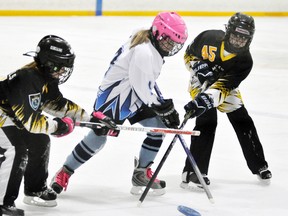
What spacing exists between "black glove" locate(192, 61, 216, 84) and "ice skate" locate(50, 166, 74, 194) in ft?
2.95

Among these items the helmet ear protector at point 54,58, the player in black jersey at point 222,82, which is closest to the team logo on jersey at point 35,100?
the helmet ear protector at point 54,58

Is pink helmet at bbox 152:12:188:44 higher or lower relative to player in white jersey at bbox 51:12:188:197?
higher

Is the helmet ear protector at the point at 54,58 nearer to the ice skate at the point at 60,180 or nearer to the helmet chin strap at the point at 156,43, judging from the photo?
the helmet chin strap at the point at 156,43

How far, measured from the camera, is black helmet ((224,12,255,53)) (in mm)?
4016

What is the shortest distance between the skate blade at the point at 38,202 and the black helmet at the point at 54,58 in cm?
62

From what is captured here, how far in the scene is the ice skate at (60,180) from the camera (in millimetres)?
3873

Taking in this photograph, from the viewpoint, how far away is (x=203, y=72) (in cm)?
421

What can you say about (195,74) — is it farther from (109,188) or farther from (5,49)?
(5,49)

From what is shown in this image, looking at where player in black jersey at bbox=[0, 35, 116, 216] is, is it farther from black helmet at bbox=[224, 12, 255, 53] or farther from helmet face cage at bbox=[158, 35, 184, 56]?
black helmet at bbox=[224, 12, 255, 53]

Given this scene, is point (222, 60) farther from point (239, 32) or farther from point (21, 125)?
point (21, 125)

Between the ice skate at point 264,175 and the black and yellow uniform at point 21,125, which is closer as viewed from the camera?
the black and yellow uniform at point 21,125

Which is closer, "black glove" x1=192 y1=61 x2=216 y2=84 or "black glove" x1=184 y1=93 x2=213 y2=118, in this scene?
"black glove" x1=184 y1=93 x2=213 y2=118
